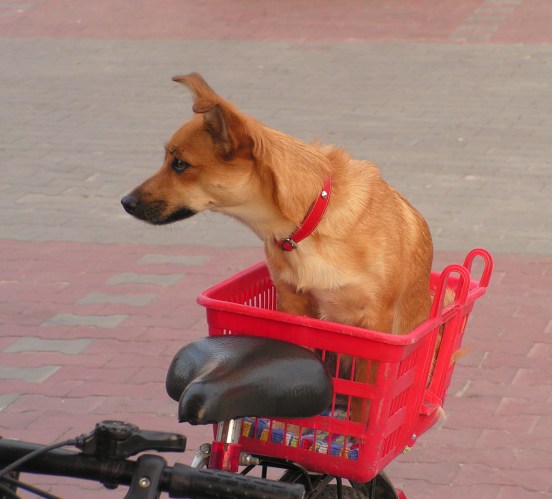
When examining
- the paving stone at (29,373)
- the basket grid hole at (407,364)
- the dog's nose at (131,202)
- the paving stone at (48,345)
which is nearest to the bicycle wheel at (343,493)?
the basket grid hole at (407,364)

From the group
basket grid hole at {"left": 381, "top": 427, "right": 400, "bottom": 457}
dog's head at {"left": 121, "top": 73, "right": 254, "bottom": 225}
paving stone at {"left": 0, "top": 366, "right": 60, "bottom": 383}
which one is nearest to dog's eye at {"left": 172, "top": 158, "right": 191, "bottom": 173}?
dog's head at {"left": 121, "top": 73, "right": 254, "bottom": 225}

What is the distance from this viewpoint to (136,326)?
247 inches

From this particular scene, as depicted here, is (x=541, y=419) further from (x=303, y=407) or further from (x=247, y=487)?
(x=247, y=487)

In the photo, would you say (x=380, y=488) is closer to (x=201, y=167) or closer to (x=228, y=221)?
(x=201, y=167)

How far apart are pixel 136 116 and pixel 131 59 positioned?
100 inches

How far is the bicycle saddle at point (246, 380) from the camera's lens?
252 centimetres

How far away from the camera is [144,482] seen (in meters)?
2.26

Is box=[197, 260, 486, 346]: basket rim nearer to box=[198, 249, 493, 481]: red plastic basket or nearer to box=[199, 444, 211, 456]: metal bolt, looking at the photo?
box=[198, 249, 493, 481]: red plastic basket

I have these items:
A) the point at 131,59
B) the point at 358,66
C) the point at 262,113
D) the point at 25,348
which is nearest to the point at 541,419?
the point at 25,348

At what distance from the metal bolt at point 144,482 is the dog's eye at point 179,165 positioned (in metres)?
1.17

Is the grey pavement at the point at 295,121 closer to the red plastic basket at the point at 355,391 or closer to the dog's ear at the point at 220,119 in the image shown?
the dog's ear at the point at 220,119

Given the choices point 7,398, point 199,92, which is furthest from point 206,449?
point 7,398

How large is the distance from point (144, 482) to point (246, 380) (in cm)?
43

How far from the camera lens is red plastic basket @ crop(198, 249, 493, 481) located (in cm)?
286
